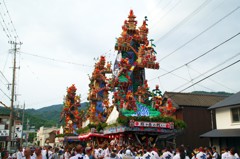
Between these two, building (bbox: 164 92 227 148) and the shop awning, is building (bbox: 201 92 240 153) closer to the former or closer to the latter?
the shop awning

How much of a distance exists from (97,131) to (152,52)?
993cm

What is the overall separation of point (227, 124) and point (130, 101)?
30.1 ft

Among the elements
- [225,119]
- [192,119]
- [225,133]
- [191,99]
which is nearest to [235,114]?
[225,119]

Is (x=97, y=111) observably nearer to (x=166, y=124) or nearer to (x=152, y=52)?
(x=152, y=52)

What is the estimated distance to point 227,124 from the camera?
25.0 meters

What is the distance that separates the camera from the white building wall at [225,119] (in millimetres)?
24509

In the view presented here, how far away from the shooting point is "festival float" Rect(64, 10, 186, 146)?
21297 mm

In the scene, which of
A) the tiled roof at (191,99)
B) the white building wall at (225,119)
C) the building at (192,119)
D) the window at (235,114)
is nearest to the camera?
the window at (235,114)

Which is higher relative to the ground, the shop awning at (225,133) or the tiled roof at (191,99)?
the tiled roof at (191,99)

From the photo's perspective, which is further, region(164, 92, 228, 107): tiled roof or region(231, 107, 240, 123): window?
region(164, 92, 228, 107): tiled roof

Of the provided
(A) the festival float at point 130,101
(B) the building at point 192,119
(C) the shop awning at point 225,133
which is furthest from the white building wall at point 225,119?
(B) the building at point 192,119

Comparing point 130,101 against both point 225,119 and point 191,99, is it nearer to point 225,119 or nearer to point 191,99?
point 225,119

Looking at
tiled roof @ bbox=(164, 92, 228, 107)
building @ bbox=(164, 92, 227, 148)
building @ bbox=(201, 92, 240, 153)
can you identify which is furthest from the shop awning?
tiled roof @ bbox=(164, 92, 228, 107)

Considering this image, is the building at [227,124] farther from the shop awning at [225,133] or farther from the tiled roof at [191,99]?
the tiled roof at [191,99]
